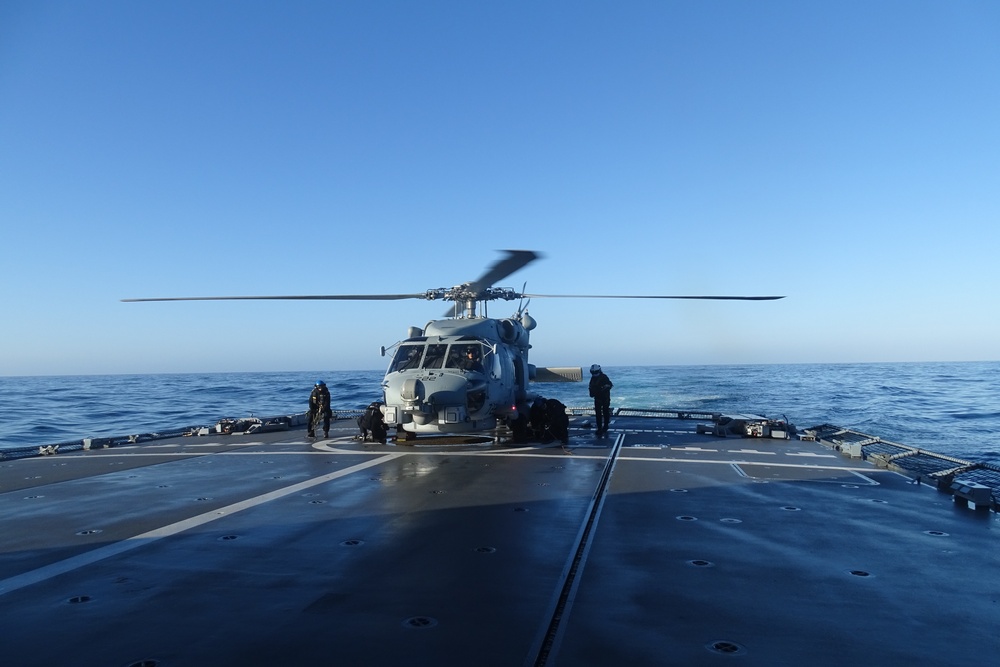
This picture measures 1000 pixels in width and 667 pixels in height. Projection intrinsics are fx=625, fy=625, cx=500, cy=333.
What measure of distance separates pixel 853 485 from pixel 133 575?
31.0ft

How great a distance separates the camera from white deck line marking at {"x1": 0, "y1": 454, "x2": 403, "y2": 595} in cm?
511

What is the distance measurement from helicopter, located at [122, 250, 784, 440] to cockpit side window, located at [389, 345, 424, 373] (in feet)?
0.08

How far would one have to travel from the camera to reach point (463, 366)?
14.0 m

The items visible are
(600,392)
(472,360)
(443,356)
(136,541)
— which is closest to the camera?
(136,541)

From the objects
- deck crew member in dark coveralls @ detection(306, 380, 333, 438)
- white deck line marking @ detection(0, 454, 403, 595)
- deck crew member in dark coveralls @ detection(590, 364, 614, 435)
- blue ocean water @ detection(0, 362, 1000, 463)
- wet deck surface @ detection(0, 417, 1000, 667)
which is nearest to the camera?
wet deck surface @ detection(0, 417, 1000, 667)

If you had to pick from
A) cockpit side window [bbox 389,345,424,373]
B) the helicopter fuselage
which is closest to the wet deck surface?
the helicopter fuselage

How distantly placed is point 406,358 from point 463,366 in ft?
4.72

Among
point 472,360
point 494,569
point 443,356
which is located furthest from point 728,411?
point 494,569

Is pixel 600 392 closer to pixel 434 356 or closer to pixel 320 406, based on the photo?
pixel 434 356

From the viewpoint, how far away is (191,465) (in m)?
11.7

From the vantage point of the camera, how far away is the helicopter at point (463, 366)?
512 inches

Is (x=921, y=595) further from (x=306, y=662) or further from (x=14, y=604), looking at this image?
(x=14, y=604)

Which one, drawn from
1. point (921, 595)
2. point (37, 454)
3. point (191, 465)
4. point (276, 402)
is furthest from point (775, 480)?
point (276, 402)

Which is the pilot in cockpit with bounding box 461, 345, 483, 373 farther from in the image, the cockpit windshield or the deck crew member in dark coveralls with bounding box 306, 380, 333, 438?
the deck crew member in dark coveralls with bounding box 306, 380, 333, 438
